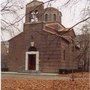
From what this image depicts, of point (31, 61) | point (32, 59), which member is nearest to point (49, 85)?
point (32, 59)

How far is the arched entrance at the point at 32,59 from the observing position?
1679 inches

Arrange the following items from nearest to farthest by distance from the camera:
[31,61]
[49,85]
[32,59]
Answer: [49,85]
[32,59]
[31,61]

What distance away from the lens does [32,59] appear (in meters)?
44.2

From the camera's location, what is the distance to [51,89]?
55.9 feet

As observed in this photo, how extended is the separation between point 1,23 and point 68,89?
4956mm

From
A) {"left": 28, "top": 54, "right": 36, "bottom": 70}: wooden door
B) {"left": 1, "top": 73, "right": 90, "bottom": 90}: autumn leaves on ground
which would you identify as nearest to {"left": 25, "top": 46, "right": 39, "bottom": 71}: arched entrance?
{"left": 28, "top": 54, "right": 36, "bottom": 70}: wooden door

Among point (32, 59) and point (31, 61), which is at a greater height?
point (32, 59)

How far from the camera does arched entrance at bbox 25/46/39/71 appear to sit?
4266cm

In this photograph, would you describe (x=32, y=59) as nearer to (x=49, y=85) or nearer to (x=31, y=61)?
(x=31, y=61)

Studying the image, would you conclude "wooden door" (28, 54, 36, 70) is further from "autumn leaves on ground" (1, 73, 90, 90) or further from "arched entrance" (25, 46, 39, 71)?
"autumn leaves on ground" (1, 73, 90, 90)

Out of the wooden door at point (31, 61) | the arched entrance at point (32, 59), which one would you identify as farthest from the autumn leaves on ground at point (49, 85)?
the wooden door at point (31, 61)

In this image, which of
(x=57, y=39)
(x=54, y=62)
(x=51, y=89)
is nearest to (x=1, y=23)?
(x=51, y=89)

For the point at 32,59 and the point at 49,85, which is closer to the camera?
the point at 49,85

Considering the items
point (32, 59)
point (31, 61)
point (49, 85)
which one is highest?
point (32, 59)
